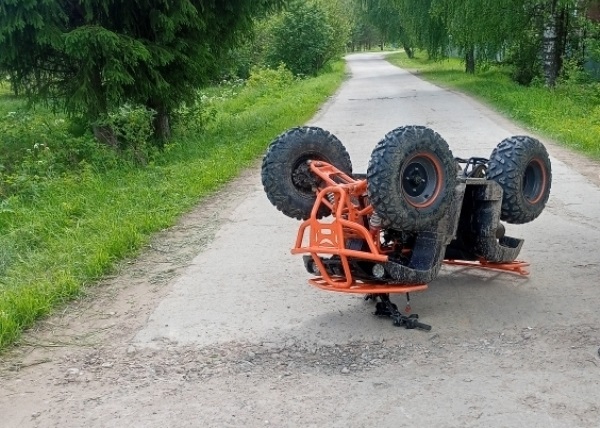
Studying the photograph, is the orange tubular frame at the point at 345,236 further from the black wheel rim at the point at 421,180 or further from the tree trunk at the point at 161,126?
the tree trunk at the point at 161,126

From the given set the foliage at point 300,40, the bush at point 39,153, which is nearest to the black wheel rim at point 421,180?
the bush at point 39,153

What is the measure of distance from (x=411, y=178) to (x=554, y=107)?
1394cm

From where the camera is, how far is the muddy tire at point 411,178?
4379mm

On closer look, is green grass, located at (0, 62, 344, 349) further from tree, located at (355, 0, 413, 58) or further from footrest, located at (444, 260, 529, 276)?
tree, located at (355, 0, 413, 58)

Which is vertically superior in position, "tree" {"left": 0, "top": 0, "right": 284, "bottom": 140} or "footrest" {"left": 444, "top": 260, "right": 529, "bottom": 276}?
"tree" {"left": 0, "top": 0, "right": 284, "bottom": 140}

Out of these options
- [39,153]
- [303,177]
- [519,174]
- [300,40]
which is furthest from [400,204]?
[300,40]

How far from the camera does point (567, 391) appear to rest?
3830 mm

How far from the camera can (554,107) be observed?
1730 cm

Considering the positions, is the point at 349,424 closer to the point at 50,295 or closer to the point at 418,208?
the point at 418,208

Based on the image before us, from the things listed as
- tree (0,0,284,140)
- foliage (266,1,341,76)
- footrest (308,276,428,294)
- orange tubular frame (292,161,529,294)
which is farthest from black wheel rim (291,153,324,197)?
foliage (266,1,341,76)

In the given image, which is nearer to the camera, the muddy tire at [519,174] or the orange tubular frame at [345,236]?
the orange tubular frame at [345,236]

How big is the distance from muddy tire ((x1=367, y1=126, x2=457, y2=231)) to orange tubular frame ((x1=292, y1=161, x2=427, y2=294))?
0.23m

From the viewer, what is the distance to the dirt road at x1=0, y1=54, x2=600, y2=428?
3787 mm

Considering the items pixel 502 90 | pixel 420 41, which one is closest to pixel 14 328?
Answer: pixel 502 90
